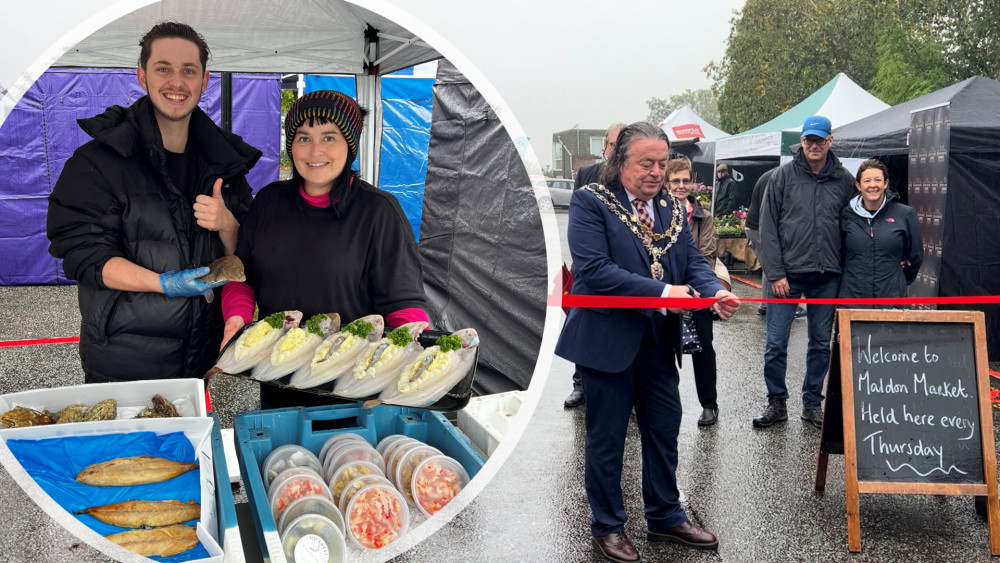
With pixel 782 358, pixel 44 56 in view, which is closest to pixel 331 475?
pixel 44 56

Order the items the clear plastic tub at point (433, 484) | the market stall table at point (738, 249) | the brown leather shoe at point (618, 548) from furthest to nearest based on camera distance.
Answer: the market stall table at point (738, 249) → the brown leather shoe at point (618, 548) → the clear plastic tub at point (433, 484)

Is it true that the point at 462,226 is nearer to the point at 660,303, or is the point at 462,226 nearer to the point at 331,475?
the point at 660,303

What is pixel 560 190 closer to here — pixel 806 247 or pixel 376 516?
pixel 806 247

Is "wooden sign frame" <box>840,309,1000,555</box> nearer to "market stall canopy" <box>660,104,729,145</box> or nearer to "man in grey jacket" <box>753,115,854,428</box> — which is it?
"man in grey jacket" <box>753,115,854,428</box>

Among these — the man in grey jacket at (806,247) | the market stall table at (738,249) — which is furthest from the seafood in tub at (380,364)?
the market stall table at (738,249)

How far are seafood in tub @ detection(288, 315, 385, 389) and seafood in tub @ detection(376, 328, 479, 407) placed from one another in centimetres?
14

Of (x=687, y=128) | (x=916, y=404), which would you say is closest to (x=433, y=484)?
(x=916, y=404)

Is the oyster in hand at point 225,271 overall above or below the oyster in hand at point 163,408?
above

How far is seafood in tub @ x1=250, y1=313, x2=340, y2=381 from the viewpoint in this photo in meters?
2.21

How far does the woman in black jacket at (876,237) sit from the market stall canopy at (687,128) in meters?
16.3

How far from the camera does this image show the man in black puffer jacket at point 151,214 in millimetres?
2047

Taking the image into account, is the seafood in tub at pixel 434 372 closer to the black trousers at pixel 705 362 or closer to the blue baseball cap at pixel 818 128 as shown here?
the black trousers at pixel 705 362

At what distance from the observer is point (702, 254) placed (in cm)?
520

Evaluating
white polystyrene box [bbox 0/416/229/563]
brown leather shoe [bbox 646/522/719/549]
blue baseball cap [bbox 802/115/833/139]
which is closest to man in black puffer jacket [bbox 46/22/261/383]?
white polystyrene box [bbox 0/416/229/563]
